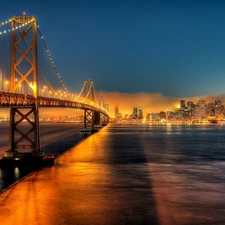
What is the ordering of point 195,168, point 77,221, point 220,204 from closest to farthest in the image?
point 77,221 → point 220,204 → point 195,168

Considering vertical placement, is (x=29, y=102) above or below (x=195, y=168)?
above

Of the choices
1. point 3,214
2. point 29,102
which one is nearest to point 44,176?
point 29,102

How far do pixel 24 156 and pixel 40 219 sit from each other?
15783mm

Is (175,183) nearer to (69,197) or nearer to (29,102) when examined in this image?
(69,197)

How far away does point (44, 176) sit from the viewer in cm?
2716

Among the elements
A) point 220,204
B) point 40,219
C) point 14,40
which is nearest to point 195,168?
point 220,204

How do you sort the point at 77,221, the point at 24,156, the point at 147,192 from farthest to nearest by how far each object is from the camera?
the point at 24,156 → the point at 147,192 → the point at 77,221

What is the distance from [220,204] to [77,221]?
7.23 m

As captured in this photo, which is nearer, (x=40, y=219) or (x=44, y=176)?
(x=40, y=219)

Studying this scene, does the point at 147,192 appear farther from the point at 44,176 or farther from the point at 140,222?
the point at 44,176

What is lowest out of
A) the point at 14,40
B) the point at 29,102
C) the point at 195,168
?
the point at 195,168

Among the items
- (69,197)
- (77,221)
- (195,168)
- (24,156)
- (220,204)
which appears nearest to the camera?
(77,221)

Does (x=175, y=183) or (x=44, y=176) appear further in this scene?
(x=44, y=176)

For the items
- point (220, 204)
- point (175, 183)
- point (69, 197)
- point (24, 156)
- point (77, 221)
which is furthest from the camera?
point (24, 156)
